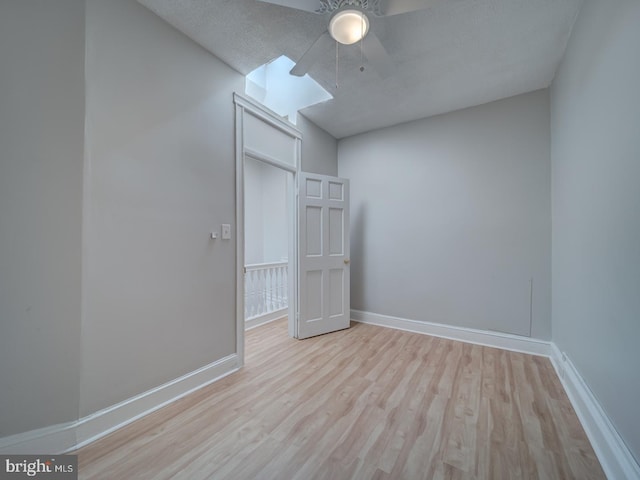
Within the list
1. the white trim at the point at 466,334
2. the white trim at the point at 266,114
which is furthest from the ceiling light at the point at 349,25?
the white trim at the point at 466,334

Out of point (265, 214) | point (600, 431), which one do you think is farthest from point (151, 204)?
point (265, 214)

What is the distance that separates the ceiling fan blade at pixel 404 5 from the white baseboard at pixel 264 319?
10.9 ft

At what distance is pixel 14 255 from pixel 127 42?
1355 mm

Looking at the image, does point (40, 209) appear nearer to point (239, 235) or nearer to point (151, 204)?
point (151, 204)

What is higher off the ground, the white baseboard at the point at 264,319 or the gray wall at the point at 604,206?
the gray wall at the point at 604,206

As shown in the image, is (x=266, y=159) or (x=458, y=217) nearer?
(x=266, y=159)

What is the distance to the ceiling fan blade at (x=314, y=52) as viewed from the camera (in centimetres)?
146

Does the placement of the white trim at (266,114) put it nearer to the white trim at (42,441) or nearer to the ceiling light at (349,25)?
the ceiling light at (349,25)

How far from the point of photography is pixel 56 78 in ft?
4.22

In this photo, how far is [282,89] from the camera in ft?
9.84

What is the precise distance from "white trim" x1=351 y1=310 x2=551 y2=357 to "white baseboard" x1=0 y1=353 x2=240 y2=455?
2.19 metres

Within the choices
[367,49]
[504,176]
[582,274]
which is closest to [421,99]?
[504,176]

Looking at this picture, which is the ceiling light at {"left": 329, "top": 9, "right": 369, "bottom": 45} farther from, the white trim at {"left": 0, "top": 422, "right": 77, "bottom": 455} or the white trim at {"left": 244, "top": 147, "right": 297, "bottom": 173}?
the white trim at {"left": 0, "top": 422, "right": 77, "bottom": 455}

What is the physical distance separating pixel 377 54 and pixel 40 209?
211 centimetres
